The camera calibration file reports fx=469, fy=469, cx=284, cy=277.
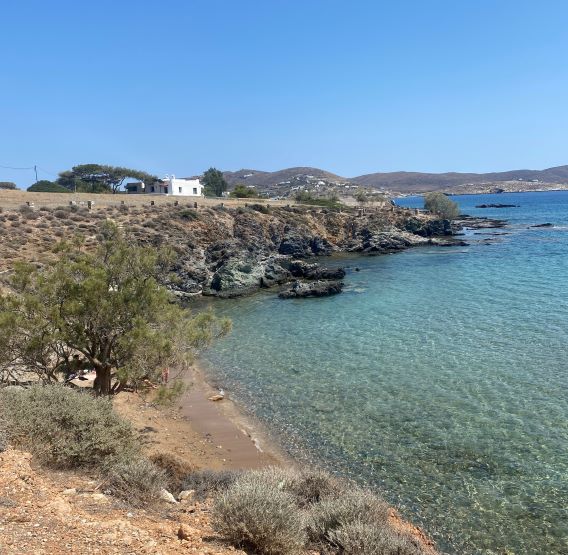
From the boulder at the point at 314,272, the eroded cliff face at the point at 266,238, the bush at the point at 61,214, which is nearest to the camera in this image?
the eroded cliff face at the point at 266,238

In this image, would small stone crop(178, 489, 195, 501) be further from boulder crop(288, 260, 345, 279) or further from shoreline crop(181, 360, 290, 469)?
boulder crop(288, 260, 345, 279)

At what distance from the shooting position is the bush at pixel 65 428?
26.8 feet

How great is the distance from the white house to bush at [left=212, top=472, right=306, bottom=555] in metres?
71.3

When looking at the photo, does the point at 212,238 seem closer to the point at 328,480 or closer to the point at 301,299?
the point at 301,299

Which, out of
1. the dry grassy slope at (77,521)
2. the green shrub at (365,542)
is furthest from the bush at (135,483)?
the green shrub at (365,542)

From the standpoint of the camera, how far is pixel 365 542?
637cm

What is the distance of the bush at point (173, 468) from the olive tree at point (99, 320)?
2.45 metres

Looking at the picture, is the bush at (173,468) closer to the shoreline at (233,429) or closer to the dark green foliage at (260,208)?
the shoreline at (233,429)

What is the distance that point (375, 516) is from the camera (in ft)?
24.5

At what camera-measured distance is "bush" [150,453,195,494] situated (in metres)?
9.24

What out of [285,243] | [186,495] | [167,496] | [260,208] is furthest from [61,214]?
[167,496]

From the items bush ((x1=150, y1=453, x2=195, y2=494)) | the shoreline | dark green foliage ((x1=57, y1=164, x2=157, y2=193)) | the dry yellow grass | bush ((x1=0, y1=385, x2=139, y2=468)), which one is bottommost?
the shoreline

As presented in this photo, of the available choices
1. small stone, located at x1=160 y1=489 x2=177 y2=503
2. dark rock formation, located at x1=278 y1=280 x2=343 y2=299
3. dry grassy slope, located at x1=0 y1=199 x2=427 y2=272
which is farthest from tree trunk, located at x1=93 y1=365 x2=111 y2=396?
dark rock formation, located at x1=278 y1=280 x2=343 y2=299

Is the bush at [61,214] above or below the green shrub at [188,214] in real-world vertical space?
above
